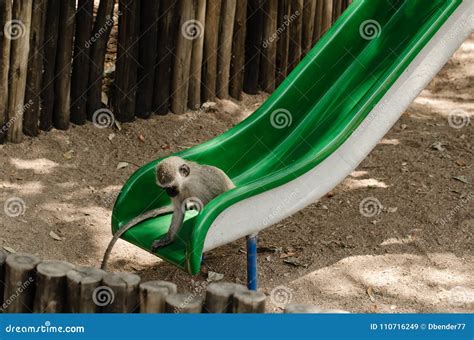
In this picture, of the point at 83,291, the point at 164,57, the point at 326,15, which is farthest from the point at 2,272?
the point at 326,15

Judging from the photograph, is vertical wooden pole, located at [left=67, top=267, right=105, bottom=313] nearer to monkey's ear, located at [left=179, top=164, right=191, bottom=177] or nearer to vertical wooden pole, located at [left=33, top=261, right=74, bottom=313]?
vertical wooden pole, located at [left=33, top=261, right=74, bottom=313]

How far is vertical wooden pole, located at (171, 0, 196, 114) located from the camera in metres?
9.14

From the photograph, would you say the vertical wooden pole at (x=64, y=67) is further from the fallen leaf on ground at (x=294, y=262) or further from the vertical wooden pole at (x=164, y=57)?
the fallen leaf on ground at (x=294, y=262)

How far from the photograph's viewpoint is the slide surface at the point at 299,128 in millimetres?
6453

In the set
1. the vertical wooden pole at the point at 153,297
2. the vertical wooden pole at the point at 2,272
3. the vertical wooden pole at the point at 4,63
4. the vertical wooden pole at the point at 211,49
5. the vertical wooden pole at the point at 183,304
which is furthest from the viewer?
the vertical wooden pole at the point at 211,49

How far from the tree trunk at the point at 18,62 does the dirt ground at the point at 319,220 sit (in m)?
0.20

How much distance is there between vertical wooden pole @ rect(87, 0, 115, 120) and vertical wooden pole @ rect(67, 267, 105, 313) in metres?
3.79

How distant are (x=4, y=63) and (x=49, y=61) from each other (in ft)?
1.32

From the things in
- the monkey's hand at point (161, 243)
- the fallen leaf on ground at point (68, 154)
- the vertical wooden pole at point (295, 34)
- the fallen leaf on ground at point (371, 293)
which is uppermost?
the vertical wooden pole at point (295, 34)

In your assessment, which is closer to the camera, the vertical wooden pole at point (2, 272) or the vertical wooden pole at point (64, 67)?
the vertical wooden pole at point (2, 272)

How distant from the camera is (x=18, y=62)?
8414mm

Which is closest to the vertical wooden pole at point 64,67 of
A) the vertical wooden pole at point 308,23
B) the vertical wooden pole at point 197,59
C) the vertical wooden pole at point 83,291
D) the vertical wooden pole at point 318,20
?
the vertical wooden pole at point 197,59

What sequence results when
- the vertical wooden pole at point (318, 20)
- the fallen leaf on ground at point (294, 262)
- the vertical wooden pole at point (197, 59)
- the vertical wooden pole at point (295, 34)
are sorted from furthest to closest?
the vertical wooden pole at point (318, 20), the vertical wooden pole at point (295, 34), the vertical wooden pole at point (197, 59), the fallen leaf on ground at point (294, 262)

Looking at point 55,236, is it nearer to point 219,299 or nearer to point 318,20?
point 219,299
